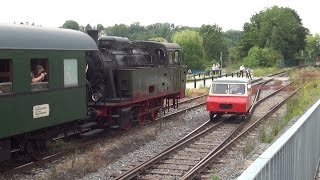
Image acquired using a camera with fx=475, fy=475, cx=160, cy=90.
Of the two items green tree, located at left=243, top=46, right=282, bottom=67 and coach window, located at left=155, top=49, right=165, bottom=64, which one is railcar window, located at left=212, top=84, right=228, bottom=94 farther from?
green tree, located at left=243, top=46, right=282, bottom=67

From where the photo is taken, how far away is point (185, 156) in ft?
39.6

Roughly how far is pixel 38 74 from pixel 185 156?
4.19 m

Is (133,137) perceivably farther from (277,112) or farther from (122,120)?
(277,112)

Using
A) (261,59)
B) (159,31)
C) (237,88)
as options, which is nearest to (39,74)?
(237,88)

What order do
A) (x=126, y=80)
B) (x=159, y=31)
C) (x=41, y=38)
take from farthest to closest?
(x=159, y=31) < (x=126, y=80) < (x=41, y=38)

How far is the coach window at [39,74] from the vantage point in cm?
1038

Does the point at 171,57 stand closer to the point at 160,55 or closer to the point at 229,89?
the point at 160,55

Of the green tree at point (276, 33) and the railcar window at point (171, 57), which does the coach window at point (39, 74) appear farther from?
the green tree at point (276, 33)

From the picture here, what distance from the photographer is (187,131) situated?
1623 centimetres

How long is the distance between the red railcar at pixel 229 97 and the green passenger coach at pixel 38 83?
673 centimetres

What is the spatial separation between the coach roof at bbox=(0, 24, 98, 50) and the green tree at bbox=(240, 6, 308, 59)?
234ft

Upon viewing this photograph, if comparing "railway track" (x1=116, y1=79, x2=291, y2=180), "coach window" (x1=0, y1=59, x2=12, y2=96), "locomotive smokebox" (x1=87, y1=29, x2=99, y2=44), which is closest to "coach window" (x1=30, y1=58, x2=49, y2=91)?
"coach window" (x1=0, y1=59, x2=12, y2=96)

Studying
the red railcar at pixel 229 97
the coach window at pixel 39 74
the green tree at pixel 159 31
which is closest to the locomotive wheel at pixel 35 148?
the coach window at pixel 39 74

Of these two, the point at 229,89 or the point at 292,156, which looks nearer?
the point at 292,156
